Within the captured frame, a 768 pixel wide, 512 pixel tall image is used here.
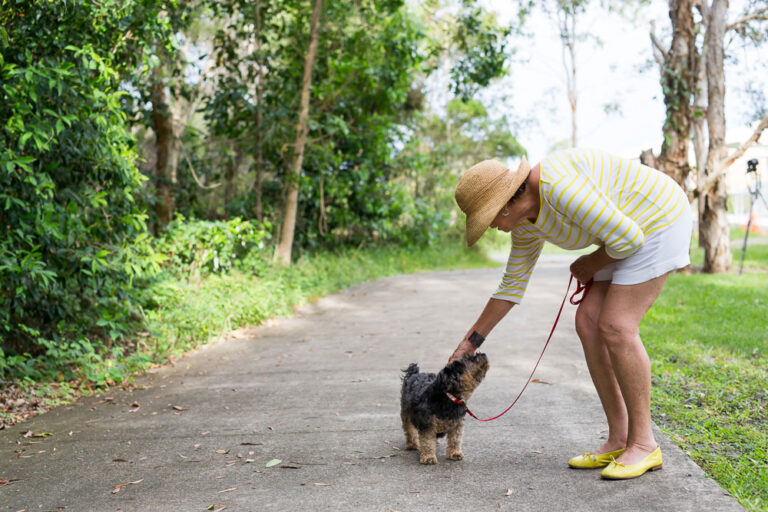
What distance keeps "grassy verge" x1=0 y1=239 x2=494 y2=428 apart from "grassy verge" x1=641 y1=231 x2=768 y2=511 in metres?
4.79

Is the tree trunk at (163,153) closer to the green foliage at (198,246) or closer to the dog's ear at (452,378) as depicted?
the green foliage at (198,246)

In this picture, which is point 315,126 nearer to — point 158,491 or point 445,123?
point 158,491

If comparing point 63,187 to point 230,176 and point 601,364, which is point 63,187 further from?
point 230,176

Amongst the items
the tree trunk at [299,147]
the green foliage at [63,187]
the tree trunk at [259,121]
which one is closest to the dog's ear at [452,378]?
the green foliage at [63,187]

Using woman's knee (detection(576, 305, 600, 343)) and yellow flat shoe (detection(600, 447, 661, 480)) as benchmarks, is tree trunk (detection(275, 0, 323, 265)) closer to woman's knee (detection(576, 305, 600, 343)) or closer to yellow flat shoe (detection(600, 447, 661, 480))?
woman's knee (detection(576, 305, 600, 343))

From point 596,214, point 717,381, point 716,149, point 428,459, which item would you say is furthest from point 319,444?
point 716,149

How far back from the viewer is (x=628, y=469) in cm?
349

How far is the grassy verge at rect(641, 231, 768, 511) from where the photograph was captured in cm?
373

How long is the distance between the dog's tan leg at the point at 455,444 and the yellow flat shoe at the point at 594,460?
65cm

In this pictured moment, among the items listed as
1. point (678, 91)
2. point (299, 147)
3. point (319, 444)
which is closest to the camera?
point (319, 444)

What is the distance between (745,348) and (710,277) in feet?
21.0

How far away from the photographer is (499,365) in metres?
6.57

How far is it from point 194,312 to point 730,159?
33.5ft

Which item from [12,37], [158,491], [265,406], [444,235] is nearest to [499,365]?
[265,406]
